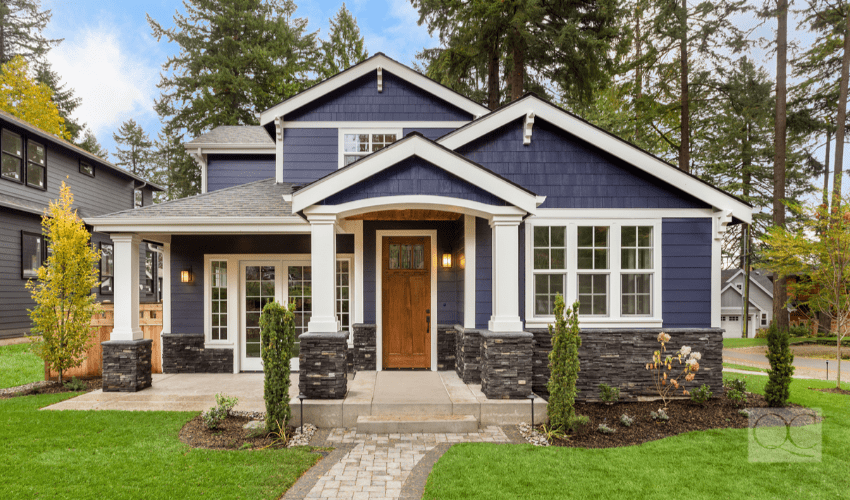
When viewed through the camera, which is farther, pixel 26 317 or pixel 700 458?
pixel 26 317

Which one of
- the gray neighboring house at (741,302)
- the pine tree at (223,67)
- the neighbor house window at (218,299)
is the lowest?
the gray neighboring house at (741,302)

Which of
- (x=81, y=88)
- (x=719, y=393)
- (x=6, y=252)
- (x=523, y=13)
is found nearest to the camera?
(x=719, y=393)

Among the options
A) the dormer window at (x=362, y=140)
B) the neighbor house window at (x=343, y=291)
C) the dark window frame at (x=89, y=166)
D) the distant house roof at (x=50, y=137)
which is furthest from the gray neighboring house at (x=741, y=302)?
the dark window frame at (x=89, y=166)

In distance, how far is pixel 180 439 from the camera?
15.8ft

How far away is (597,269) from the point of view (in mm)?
6754

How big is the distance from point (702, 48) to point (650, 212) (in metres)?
10.2

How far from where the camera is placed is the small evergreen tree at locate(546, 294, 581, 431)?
4.97m

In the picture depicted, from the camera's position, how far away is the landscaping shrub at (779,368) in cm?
592

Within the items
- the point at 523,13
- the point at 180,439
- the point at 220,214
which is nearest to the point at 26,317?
the point at 220,214

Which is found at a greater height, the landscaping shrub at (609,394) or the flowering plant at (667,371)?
the flowering plant at (667,371)

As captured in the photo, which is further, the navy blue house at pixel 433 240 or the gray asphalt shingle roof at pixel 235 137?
the gray asphalt shingle roof at pixel 235 137

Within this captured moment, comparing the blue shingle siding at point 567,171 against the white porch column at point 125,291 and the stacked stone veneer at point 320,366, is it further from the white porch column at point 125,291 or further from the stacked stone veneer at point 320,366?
the white porch column at point 125,291

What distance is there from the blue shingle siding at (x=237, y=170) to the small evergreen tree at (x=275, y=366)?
6466 millimetres

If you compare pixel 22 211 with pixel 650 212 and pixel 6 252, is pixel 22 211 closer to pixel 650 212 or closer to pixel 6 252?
pixel 6 252
